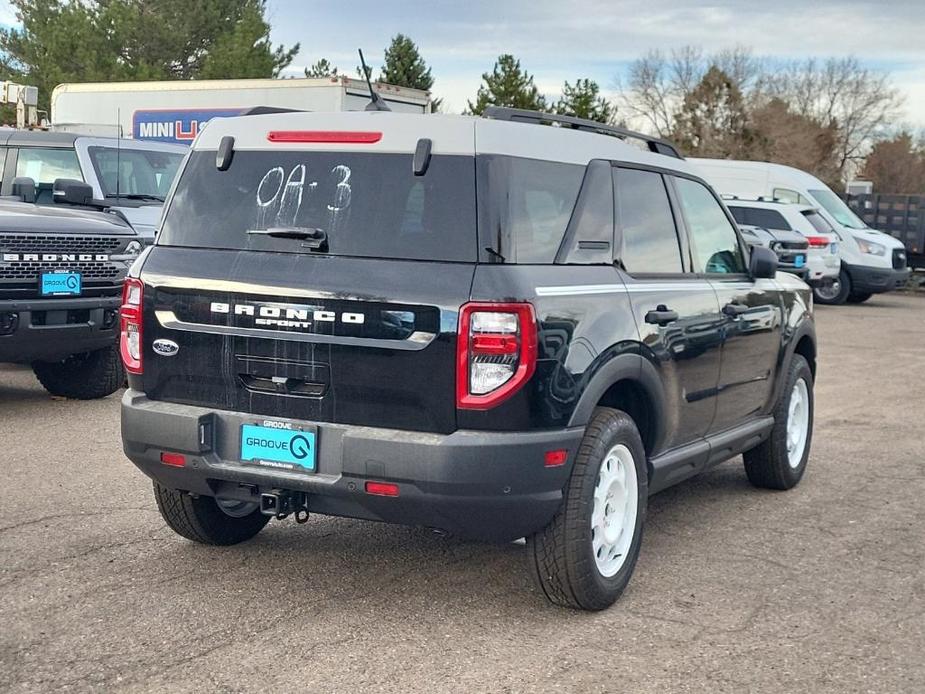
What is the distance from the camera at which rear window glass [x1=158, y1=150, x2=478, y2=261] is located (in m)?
4.43

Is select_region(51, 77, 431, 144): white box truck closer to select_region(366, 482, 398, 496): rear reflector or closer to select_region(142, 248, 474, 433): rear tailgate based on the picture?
select_region(142, 248, 474, 433): rear tailgate

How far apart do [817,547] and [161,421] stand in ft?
10.1

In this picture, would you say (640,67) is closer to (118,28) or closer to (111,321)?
(118,28)

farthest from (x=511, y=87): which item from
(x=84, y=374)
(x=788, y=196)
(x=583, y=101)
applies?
(x=84, y=374)

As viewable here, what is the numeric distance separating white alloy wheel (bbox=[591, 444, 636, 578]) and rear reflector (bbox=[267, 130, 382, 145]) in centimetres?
147

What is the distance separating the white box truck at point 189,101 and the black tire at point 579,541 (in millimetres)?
14007

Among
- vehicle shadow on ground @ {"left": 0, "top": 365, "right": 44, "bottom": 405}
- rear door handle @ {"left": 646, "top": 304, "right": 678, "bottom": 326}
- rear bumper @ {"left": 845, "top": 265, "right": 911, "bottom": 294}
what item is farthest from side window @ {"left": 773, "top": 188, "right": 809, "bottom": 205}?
rear door handle @ {"left": 646, "top": 304, "right": 678, "bottom": 326}

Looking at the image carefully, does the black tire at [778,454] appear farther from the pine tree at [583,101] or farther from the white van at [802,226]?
the pine tree at [583,101]

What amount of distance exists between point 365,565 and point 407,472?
119cm

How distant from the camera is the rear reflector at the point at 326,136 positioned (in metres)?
4.64

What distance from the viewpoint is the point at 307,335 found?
4.46 m

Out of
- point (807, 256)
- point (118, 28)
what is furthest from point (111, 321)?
point (118, 28)

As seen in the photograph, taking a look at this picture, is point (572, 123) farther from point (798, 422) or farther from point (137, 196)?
point (137, 196)

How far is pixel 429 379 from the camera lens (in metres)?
4.27
